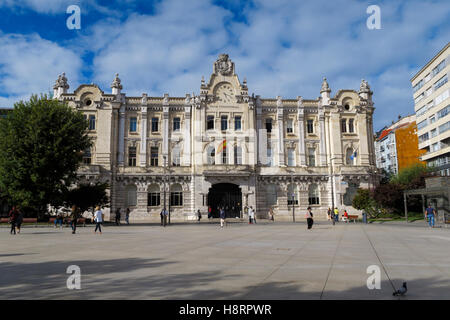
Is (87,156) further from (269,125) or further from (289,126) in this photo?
(289,126)

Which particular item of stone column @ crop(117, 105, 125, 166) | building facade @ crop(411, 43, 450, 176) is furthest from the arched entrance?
building facade @ crop(411, 43, 450, 176)

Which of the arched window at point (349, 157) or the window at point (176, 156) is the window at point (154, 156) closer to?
the window at point (176, 156)

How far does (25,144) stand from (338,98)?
1666 inches

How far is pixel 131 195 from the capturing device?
47969 mm

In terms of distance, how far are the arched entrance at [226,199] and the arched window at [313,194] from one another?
1051cm

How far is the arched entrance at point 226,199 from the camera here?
48.4 m

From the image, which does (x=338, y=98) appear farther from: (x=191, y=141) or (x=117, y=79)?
(x=117, y=79)

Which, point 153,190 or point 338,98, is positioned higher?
point 338,98

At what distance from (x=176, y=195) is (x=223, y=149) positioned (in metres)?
9.34

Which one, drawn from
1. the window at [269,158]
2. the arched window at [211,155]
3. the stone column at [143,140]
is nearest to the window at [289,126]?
the window at [269,158]

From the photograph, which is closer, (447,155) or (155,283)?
(155,283)

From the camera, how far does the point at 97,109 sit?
4906cm

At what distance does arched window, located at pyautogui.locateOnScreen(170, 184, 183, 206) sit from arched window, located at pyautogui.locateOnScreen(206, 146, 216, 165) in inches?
220
